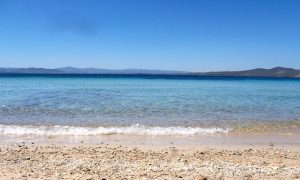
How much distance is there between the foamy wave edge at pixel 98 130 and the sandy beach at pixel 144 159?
115 centimetres

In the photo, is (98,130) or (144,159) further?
(98,130)

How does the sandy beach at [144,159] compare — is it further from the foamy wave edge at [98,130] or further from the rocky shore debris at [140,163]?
the foamy wave edge at [98,130]

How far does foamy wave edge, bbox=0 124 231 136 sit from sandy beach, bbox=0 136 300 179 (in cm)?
115

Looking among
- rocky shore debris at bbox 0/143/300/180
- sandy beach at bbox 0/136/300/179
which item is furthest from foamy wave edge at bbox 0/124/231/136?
rocky shore debris at bbox 0/143/300/180

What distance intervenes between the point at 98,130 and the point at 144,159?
17.7ft

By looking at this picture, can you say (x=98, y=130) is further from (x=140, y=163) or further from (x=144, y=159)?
(x=140, y=163)

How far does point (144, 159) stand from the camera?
31.8 feet

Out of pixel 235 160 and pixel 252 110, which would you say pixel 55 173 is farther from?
pixel 252 110

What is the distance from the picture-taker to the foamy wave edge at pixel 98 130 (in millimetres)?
14149

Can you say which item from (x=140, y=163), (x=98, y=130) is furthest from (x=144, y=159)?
(x=98, y=130)

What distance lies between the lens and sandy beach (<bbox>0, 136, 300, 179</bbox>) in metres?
8.22

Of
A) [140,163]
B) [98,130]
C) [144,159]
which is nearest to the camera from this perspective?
[140,163]

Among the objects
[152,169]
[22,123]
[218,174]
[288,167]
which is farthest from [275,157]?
[22,123]

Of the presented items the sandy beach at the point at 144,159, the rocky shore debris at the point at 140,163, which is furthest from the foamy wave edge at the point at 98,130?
the rocky shore debris at the point at 140,163
